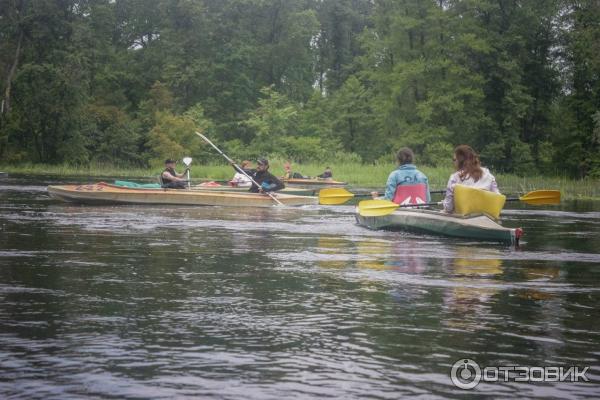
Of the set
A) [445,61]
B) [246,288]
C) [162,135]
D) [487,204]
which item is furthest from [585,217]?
[162,135]

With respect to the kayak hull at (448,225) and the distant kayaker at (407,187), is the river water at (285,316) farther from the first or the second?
the distant kayaker at (407,187)

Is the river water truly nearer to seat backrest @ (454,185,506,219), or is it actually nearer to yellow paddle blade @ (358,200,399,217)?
seat backrest @ (454,185,506,219)

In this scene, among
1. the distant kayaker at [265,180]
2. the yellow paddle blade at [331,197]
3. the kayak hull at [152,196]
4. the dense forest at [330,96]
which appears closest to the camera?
the yellow paddle blade at [331,197]

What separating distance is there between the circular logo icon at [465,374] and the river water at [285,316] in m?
0.04

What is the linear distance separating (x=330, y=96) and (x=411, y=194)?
170 feet

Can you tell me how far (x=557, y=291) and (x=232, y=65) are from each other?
197 feet

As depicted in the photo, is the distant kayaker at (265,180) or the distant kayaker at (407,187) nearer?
the distant kayaker at (407,187)

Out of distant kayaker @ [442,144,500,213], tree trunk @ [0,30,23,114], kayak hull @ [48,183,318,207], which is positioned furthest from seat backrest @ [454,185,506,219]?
tree trunk @ [0,30,23,114]

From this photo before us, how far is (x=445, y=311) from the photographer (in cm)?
668

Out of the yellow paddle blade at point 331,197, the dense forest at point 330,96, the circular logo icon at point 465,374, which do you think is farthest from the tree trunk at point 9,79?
the circular logo icon at point 465,374

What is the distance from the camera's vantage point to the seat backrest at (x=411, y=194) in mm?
14648

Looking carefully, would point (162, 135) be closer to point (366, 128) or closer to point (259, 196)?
point (366, 128)

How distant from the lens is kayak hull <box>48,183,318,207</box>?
20156mm

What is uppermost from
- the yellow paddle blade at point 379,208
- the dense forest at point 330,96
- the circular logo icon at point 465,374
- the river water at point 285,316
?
the dense forest at point 330,96
